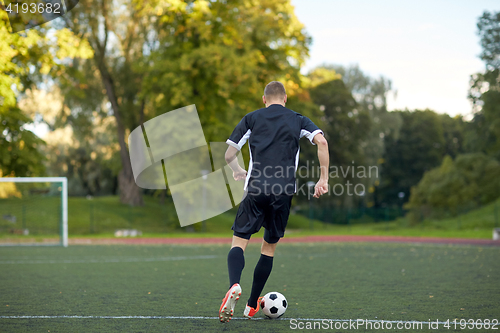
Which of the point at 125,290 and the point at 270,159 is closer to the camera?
the point at 270,159

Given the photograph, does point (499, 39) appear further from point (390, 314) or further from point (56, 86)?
point (390, 314)

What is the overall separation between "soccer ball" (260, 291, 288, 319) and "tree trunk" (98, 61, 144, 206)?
2831 cm

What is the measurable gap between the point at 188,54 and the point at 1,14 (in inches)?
569

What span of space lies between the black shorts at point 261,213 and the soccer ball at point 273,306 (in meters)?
0.66

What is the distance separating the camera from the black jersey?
474 centimetres

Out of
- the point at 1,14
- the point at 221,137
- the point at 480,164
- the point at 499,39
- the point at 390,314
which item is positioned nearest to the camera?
the point at 390,314

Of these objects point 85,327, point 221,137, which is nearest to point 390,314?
point 85,327

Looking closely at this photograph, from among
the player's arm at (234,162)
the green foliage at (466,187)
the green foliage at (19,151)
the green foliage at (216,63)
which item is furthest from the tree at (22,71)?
the green foliage at (466,187)

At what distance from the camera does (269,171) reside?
476cm

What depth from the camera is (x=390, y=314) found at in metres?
5.18

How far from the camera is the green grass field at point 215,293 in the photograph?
487 cm

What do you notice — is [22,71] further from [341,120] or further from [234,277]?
[341,120]

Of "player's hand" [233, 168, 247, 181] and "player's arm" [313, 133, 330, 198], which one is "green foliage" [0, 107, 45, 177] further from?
"player's arm" [313, 133, 330, 198]

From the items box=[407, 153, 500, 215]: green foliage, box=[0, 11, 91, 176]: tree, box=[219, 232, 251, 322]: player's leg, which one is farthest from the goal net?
box=[407, 153, 500, 215]: green foliage
